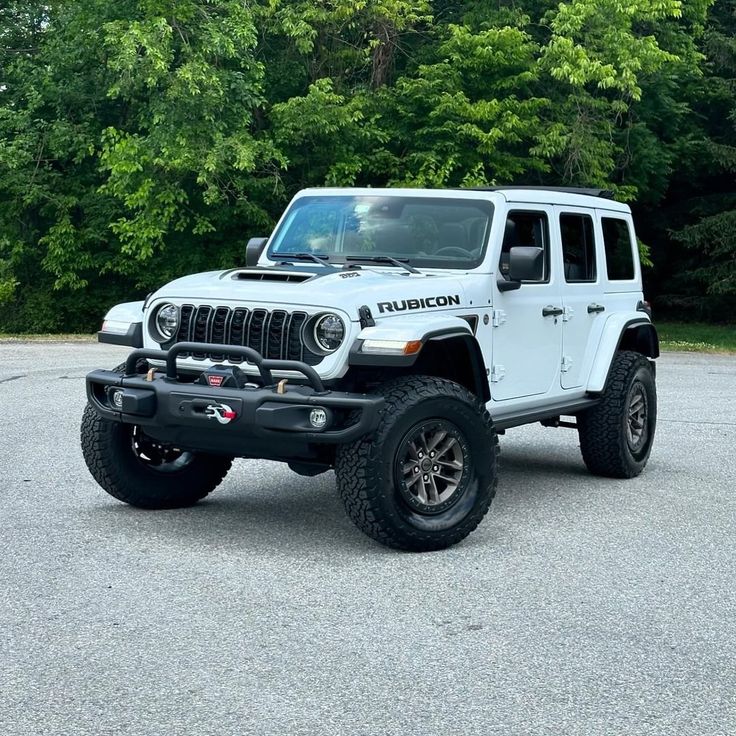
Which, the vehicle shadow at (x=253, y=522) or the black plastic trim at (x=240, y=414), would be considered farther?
the vehicle shadow at (x=253, y=522)

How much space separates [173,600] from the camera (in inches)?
224

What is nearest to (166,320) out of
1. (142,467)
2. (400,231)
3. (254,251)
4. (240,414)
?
(142,467)

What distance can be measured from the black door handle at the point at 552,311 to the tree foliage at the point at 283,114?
16773mm

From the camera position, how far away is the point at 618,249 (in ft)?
30.9

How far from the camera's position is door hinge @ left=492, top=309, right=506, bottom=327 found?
7.55m

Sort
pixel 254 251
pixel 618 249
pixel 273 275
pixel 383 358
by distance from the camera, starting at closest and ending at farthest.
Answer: pixel 383 358
pixel 273 275
pixel 254 251
pixel 618 249

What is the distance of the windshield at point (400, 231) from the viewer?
775cm

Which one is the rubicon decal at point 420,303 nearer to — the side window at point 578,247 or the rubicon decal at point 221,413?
the rubicon decal at point 221,413

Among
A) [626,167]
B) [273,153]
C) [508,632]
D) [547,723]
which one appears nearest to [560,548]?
[508,632]

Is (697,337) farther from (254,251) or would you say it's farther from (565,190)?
(254,251)

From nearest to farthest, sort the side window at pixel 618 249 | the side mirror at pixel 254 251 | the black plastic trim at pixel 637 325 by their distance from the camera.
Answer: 1. the side mirror at pixel 254 251
2. the black plastic trim at pixel 637 325
3. the side window at pixel 618 249

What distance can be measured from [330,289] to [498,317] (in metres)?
1.30

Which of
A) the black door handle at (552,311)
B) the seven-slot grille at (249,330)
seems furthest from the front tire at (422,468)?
the black door handle at (552,311)

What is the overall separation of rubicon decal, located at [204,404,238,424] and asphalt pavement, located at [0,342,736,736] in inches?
27.8
